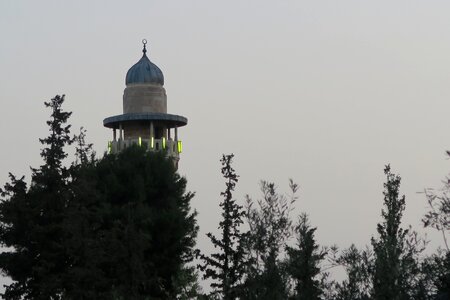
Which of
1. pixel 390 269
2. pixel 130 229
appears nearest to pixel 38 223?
pixel 130 229

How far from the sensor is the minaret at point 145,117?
73.8 m

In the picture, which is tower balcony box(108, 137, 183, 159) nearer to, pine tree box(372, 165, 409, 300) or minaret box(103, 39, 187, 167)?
minaret box(103, 39, 187, 167)

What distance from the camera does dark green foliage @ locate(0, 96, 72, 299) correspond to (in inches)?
1887

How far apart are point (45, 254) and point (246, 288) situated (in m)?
13.0

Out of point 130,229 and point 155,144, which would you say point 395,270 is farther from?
point 155,144

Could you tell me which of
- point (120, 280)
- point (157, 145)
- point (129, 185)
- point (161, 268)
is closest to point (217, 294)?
point (120, 280)

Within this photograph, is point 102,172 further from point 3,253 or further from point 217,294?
point 217,294

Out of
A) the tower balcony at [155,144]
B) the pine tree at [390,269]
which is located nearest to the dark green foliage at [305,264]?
the pine tree at [390,269]

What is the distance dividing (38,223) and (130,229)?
15.4 ft

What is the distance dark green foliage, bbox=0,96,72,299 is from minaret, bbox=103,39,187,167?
934 inches

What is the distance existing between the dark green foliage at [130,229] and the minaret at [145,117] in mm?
13258

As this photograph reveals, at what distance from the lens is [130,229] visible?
47.0m

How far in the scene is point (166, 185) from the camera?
195ft

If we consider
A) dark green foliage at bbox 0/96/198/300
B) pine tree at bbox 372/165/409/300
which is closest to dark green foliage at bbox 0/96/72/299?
dark green foliage at bbox 0/96/198/300
